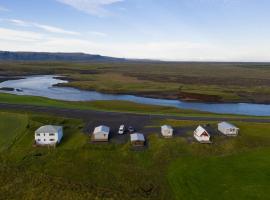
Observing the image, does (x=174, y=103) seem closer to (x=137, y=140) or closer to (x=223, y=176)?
(x=137, y=140)

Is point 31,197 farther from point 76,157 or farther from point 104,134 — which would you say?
point 104,134


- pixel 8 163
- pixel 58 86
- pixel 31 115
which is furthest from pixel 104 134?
pixel 58 86

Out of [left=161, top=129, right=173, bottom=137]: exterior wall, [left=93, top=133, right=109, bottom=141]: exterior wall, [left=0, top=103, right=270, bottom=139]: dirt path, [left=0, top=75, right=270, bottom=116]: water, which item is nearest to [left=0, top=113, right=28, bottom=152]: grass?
[left=0, top=103, right=270, bottom=139]: dirt path

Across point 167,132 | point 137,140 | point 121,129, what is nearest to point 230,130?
point 167,132

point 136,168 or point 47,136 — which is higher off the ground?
point 47,136

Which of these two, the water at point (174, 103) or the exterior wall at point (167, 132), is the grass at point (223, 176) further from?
the water at point (174, 103)

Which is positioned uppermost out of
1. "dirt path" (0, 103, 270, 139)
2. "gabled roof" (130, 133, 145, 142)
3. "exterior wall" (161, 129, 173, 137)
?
"exterior wall" (161, 129, 173, 137)

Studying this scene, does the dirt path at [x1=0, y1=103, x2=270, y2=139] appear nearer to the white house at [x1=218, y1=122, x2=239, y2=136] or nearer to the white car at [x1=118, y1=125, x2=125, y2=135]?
the white car at [x1=118, y1=125, x2=125, y2=135]

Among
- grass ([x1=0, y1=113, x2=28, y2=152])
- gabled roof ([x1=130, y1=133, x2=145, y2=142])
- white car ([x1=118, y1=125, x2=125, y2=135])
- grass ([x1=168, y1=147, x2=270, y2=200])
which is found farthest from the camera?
white car ([x1=118, y1=125, x2=125, y2=135])
